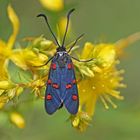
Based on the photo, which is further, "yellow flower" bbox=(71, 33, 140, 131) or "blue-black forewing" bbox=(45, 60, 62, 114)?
"yellow flower" bbox=(71, 33, 140, 131)

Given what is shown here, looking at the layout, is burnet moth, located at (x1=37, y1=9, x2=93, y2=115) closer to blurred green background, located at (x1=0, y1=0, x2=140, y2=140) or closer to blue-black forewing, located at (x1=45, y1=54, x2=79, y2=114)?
blue-black forewing, located at (x1=45, y1=54, x2=79, y2=114)

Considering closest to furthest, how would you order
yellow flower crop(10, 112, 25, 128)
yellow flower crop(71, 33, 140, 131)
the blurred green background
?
yellow flower crop(71, 33, 140, 131) < yellow flower crop(10, 112, 25, 128) < the blurred green background

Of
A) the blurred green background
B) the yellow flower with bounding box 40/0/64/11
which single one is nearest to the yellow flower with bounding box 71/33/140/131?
the blurred green background

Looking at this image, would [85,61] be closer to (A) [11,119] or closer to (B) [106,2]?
(A) [11,119]

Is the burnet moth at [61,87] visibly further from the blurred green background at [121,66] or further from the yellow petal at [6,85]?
the blurred green background at [121,66]

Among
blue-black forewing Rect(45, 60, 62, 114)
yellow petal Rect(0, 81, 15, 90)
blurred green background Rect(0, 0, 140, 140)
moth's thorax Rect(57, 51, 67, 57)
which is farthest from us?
blurred green background Rect(0, 0, 140, 140)

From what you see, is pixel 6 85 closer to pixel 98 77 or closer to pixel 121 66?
pixel 98 77

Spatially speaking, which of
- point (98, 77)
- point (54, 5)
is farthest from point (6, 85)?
point (54, 5)
